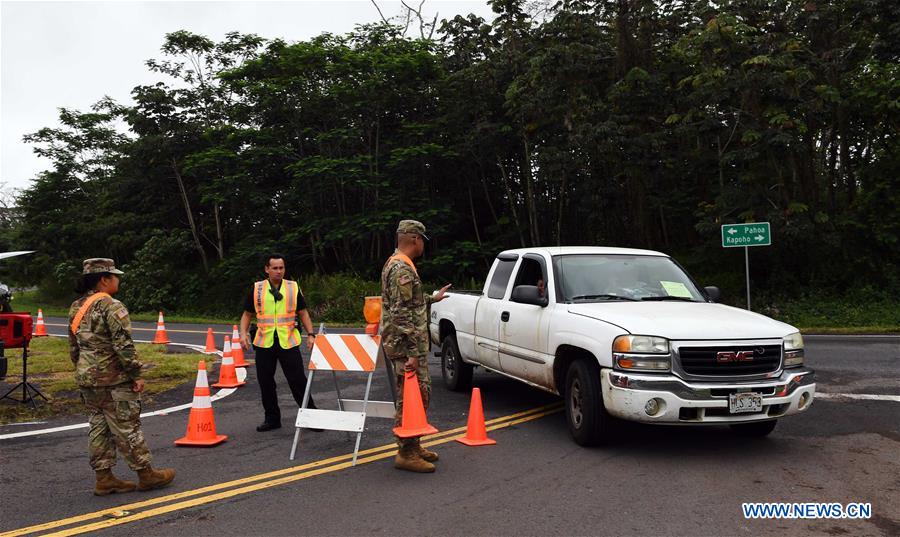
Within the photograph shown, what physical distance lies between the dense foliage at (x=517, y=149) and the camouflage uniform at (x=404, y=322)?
17184 millimetres

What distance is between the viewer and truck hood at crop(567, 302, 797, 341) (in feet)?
20.4

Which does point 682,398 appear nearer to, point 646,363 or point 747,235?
point 646,363

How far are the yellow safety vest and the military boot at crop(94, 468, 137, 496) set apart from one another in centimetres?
241

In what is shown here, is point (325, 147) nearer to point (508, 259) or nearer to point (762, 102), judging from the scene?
point (762, 102)

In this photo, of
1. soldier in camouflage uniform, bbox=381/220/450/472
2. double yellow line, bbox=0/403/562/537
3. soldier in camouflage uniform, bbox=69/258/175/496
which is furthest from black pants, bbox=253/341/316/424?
soldier in camouflage uniform, bbox=69/258/175/496

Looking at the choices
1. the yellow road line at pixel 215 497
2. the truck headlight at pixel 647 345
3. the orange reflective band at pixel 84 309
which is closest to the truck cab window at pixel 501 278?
the yellow road line at pixel 215 497

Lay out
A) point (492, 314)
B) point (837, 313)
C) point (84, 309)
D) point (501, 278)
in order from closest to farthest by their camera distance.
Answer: point (84, 309) < point (492, 314) < point (501, 278) < point (837, 313)

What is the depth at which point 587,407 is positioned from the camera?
6.57 m

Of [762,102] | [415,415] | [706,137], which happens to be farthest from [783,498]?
[706,137]

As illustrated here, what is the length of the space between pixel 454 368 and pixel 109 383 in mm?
5052

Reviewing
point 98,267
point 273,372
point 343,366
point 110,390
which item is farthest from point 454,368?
point 98,267

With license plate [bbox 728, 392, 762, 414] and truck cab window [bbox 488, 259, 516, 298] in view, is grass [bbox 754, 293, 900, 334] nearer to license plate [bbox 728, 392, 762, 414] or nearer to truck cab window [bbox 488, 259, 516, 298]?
truck cab window [bbox 488, 259, 516, 298]

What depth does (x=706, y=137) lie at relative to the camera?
24.8 meters

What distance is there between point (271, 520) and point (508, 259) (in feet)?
16.5
